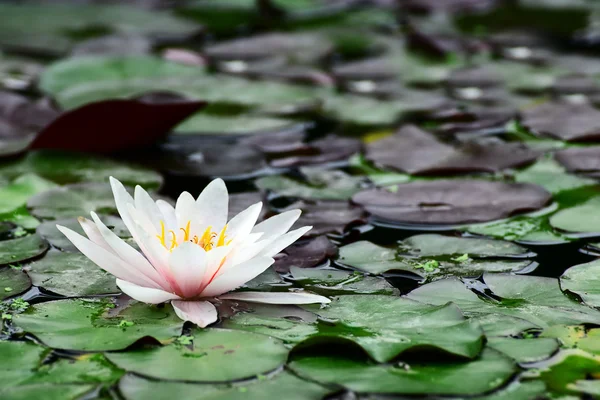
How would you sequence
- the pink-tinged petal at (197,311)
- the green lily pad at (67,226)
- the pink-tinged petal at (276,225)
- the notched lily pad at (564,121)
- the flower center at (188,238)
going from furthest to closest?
1. the notched lily pad at (564,121)
2. the green lily pad at (67,226)
3. the pink-tinged petal at (276,225)
4. the flower center at (188,238)
5. the pink-tinged petal at (197,311)

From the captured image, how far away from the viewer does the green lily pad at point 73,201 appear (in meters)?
2.08

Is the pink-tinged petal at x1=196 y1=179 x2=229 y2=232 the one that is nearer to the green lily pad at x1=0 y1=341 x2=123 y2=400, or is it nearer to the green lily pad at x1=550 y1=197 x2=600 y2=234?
the green lily pad at x1=0 y1=341 x2=123 y2=400

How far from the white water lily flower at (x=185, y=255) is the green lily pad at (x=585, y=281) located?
0.53 meters

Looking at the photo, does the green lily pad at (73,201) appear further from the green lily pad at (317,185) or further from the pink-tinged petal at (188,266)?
the pink-tinged petal at (188,266)

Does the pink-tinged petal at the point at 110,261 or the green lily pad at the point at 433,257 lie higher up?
the pink-tinged petal at the point at 110,261

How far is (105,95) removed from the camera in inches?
120

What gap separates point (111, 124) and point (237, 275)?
3.78ft

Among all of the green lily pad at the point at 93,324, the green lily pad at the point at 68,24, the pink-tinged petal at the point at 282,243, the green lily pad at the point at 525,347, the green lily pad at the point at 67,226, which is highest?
the green lily pad at the point at 68,24

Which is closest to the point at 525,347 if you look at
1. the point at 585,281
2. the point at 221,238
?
the point at 585,281

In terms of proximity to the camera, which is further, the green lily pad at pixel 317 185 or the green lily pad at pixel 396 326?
the green lily pad at pixel 317 185

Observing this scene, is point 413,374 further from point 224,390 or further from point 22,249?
point 22,249

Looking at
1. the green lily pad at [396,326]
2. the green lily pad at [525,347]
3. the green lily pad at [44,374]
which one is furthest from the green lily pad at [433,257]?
the green lily pad at [44,374]

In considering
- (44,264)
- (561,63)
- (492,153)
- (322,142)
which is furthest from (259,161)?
(561,63)

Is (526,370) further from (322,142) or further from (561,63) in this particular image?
(561,63)
